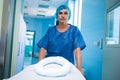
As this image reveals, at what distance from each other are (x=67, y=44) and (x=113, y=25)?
1294 mm

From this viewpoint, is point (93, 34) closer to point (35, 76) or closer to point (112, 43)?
point (112, 43)

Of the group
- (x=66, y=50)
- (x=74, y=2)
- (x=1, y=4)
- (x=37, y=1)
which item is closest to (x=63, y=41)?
(x=66, y=50)

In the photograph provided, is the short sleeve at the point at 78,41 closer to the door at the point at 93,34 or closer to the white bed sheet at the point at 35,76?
the white bed sheet at the point at 35,76

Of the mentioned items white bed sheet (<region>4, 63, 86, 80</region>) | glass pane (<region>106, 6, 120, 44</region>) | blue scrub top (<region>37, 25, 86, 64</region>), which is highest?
glass pane (<region>106, 6, 120, 44</region>)

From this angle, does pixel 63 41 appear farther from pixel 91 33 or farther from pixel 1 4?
pixel 91 33

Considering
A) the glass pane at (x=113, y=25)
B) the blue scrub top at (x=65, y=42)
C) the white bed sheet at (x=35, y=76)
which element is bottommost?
the white bed sheet at (x=35, y=76)

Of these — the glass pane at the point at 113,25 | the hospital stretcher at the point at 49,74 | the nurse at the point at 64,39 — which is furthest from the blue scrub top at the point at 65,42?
the glass pane at the point at 113,25

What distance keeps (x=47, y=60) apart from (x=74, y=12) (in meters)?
5.12

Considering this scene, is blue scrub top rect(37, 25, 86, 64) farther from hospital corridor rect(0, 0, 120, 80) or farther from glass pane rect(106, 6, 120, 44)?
glass pane rect(106, 6, 120, 44)

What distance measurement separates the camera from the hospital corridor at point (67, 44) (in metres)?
1.05

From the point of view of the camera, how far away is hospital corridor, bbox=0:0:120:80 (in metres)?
1.05

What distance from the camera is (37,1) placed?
8625mm

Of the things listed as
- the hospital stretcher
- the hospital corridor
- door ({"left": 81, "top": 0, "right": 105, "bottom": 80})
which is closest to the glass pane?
the hospital corridor

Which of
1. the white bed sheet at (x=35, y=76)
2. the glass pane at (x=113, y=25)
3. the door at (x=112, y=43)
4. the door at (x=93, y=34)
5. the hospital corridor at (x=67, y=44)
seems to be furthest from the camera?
the door at (x=93, y=34)
